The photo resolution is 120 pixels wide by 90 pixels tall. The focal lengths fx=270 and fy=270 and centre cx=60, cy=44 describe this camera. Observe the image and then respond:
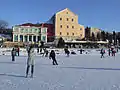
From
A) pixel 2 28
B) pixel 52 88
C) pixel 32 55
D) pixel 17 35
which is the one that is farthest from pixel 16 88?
pixel 2 28

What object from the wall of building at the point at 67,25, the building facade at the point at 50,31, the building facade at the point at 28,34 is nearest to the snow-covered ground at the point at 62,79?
the building facade at the point at 28,34

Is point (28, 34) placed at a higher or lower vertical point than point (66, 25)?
lower

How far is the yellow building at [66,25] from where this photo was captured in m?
87.8

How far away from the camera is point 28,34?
272ft

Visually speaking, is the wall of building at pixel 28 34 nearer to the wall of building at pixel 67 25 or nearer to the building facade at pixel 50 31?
the building facade at pixel 50 31

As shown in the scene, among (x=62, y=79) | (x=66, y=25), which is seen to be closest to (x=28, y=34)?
(x=66, y=25)

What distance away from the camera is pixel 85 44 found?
273 feet

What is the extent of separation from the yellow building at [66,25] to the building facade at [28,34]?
6223 mm

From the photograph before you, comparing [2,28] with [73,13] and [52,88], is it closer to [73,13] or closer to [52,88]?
[73,13]

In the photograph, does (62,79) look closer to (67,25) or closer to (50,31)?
(50,31)

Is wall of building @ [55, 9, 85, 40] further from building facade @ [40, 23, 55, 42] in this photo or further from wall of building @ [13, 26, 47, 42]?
wall of building @ [13, 26, 47, 42]

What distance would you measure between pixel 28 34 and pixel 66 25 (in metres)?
13.6

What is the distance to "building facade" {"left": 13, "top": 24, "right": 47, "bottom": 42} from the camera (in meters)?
82.0

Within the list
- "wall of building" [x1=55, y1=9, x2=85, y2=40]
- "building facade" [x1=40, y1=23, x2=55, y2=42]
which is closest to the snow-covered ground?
"building facade" [x1=40, y1=23, x2=55, y2=42]
